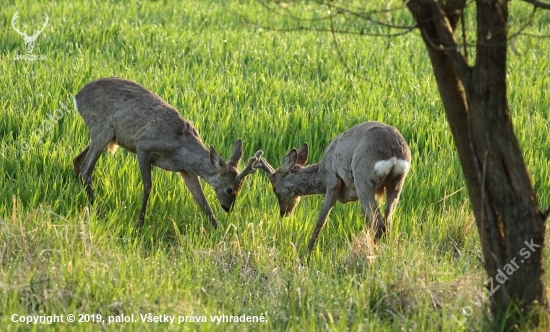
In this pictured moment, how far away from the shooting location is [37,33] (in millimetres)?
12750

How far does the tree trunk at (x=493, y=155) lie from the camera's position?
200 inches

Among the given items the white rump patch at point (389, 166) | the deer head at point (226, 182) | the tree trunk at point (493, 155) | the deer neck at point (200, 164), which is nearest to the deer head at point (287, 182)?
the deer head at point (226, 182)

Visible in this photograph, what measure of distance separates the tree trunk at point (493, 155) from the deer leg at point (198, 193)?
3.05 metres

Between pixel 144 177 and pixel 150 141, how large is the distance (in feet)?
1.21

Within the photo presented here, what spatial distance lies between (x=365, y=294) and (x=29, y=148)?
415 cm

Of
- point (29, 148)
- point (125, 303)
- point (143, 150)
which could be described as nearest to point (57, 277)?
point (125, 303)

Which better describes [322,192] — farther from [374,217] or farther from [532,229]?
[532,229]

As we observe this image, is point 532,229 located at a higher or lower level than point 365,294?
higher

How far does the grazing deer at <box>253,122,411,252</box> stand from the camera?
7320 mm

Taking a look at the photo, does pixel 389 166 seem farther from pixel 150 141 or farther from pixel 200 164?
pixel 150 141

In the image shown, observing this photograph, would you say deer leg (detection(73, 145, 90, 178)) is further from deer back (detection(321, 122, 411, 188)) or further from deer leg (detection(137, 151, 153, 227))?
deer back (detection(321, 122, 411, 188))

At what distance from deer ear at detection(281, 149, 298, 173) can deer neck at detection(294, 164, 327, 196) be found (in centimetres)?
11

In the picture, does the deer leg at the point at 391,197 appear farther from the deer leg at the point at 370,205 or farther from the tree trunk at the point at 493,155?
the tree trunk at the point at 493,155
